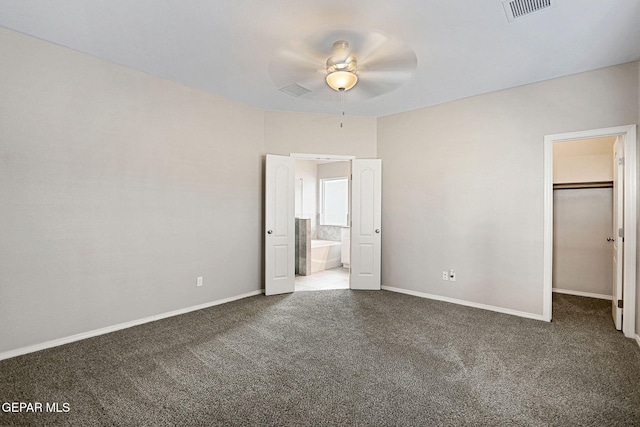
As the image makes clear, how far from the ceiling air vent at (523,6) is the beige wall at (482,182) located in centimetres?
156

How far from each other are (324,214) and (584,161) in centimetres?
509

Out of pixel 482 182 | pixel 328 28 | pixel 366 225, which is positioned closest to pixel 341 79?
pixel 328 28

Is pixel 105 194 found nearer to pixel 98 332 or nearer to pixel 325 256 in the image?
pixel 98 332

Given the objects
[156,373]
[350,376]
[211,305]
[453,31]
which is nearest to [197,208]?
[211,305]

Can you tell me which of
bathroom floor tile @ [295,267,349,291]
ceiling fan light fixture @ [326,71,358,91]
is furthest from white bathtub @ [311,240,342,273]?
ceiling fan light fixture @ [326,71,358,91]

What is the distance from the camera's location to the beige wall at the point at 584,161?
4.52 meters

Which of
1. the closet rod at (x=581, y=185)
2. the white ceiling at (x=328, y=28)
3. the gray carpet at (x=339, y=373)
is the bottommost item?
the gray carpet at (x=339, y=373)

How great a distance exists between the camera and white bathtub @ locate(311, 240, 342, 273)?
641 cm

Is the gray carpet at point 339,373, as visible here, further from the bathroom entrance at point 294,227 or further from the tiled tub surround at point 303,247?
the tiled tub surround at point 303,247

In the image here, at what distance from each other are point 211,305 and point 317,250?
280 cm

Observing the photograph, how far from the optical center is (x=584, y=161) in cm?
466

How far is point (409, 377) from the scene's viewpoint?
233cm

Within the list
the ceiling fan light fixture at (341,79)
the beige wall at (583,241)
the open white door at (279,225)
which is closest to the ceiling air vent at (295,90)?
the ceiling fan light fixture at (341,79)

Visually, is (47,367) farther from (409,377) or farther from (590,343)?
(590,343)
